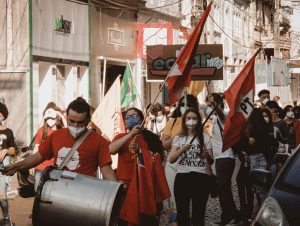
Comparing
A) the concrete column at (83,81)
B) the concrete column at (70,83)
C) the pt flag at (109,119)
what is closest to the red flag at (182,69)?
the pt flag at (109,119)

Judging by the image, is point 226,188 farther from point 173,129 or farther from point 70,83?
point 70,83

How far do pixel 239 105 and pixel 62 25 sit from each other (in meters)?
13.5

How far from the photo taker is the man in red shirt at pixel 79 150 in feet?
23.4

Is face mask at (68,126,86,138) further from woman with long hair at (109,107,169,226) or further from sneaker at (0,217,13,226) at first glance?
sneaker at (0,217,13,226)

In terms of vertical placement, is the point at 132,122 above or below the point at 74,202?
above

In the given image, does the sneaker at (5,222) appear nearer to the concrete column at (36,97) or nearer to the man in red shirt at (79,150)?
the man in red shirt at (79,150)

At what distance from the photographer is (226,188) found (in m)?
11.1

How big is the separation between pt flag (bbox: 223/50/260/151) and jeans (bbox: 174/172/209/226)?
1.12 m

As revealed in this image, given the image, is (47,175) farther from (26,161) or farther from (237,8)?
(237,8)

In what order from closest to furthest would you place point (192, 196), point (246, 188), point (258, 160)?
point (192, 196) < point (258, 160) < point (246, 188)

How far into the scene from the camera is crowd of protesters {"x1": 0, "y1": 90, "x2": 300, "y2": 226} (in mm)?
7191

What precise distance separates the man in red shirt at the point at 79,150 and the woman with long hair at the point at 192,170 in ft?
7.02

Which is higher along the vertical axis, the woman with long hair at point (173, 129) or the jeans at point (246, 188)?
the woman with long hair at point (173, 129)

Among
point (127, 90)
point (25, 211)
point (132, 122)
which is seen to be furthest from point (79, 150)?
point (127, 90)
